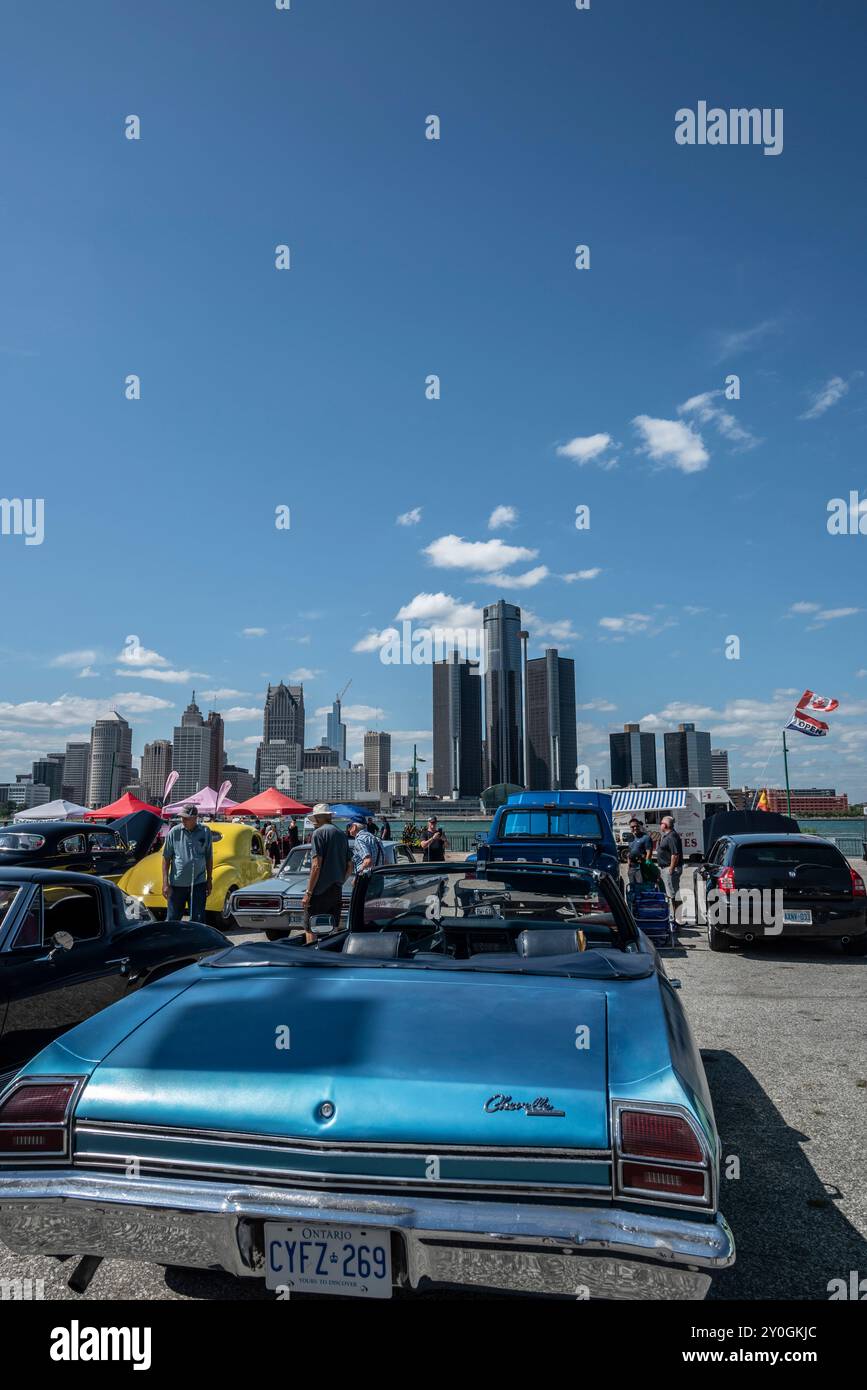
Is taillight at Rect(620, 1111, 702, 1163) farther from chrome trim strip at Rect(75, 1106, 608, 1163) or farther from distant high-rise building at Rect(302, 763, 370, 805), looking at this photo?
distant high-rise building at Rect(302, 763, 370, 805)

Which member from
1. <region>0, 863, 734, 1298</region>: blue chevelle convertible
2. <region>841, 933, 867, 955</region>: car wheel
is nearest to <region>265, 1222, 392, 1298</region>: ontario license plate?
<region>0, 863, 734, 1298</region>: blue chevelle convertible

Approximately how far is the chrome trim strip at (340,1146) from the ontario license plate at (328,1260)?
17 centimetres

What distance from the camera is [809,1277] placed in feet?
9.62

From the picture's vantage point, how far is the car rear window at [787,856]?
10094 millimetres

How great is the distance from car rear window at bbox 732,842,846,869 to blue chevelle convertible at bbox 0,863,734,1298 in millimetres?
8096

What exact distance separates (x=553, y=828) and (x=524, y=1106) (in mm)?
11396

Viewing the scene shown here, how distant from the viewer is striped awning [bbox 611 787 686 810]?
30.1 m

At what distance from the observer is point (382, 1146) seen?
2170 mm

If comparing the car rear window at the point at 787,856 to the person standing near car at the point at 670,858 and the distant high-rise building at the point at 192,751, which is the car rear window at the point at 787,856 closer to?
the person standing near car at the point at 670,858

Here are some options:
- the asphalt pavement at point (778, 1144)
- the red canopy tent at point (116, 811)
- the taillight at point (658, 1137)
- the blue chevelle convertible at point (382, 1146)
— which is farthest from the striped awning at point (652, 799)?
the taillight at point (658, 1137)
